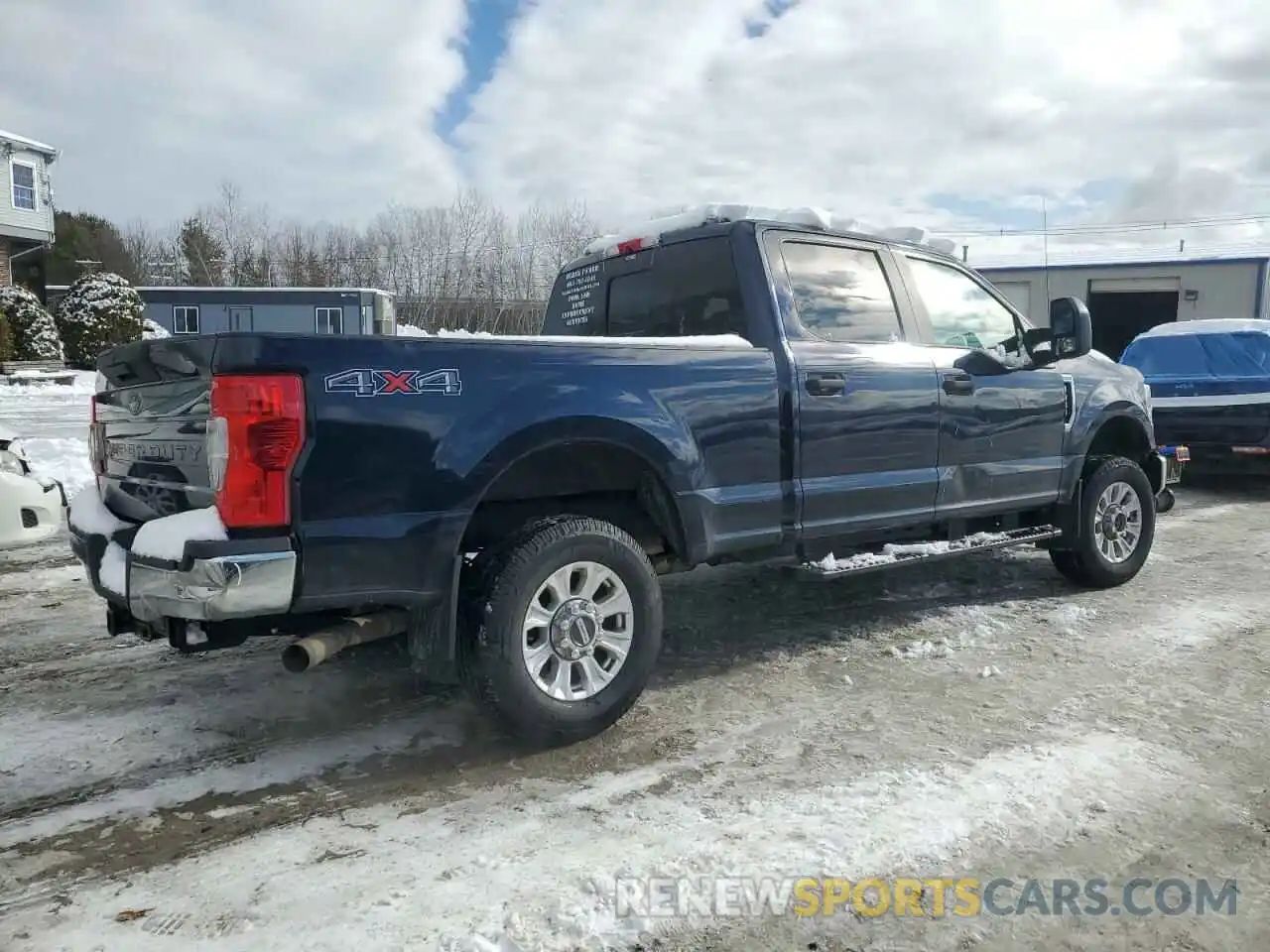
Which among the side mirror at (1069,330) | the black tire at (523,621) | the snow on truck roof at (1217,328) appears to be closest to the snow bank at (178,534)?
the black tire at (523,621)

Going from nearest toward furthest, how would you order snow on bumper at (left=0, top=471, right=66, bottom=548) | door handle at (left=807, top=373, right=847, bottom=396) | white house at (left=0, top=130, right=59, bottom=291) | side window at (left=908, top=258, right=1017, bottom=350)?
door handle at (left=807, top=373, right=847, bottom=396), side window at (left=908, top=258, right=1017, bottom=350), snow on bumper at (left=0, top=471, right=66, bottom=548), white house at (left=0, top=130, right=59, bottom=291)

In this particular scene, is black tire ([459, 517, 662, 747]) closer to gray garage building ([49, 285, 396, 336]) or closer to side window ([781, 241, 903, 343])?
side window ([781, 241, 903, 343])

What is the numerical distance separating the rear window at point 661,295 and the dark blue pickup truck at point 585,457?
16 millimetres

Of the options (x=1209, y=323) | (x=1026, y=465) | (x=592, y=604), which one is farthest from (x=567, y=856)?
(x=1209, y=323)

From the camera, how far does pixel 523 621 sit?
3332 millimetres

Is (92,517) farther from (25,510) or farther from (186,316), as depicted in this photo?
(186,316)

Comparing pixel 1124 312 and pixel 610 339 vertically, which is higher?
pixel 1124 312

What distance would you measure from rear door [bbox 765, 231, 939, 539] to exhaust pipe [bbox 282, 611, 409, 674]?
6.20 ft

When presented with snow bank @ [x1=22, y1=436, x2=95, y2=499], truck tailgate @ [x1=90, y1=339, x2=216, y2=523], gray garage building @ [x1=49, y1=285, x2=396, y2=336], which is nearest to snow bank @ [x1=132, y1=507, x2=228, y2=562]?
truck tailgate @ [x1=90, y1=339, x2=216, y2=523]

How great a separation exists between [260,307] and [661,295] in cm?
3561

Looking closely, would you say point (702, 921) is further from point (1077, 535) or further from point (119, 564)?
point (1077, 535)

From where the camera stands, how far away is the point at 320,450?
2.96m

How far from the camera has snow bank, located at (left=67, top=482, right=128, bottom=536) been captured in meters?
3.50

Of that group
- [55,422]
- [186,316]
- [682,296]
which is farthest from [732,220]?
[186,316]
